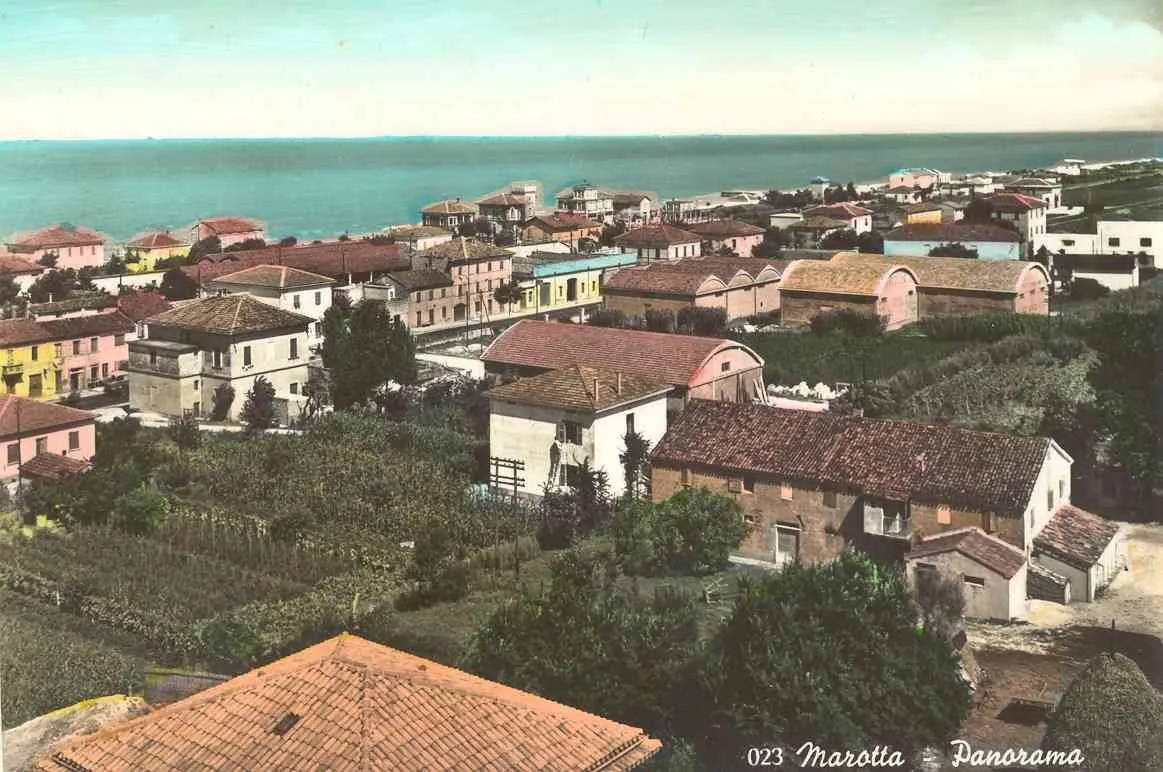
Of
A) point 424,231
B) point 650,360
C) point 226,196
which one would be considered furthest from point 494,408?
point 226,196

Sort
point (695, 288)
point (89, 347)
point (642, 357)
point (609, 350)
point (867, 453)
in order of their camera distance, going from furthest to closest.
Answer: point (695, 288), point (89, 347), point (609, 350), point (642, 357), point (867, 453)

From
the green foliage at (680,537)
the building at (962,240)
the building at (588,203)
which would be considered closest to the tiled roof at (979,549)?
the green foliage at (680,537)

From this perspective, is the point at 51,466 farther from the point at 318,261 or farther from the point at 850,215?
the point at 850,215

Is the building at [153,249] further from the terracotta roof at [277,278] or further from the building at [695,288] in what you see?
Answer: the building at [695,288]

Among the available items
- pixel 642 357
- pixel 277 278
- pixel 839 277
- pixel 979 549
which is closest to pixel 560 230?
pixel 839 277

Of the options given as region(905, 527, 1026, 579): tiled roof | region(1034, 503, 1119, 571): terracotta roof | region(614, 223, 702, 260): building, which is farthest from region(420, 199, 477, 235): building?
region(905, 527, 1026, 579): tiled roof

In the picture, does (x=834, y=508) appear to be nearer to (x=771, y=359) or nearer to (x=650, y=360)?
(x=650, y=360)

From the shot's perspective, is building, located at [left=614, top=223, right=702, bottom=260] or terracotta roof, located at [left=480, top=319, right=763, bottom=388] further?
building, located at [left=614, top=223, right=702, bottom=260]

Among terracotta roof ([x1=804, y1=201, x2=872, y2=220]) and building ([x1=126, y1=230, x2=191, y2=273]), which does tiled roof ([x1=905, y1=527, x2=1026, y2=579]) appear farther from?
building ([x1=126, y1=230, x2=191, y2=273])
